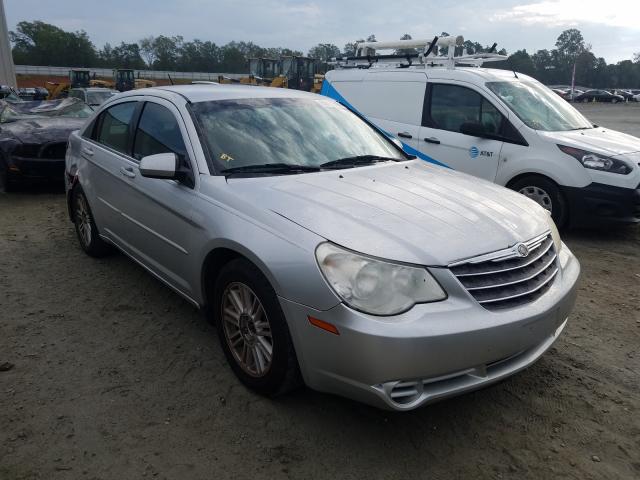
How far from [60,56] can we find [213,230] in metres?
110

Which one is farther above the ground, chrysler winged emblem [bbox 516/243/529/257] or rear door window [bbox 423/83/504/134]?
rear door window [bbox 423/83/504/134]

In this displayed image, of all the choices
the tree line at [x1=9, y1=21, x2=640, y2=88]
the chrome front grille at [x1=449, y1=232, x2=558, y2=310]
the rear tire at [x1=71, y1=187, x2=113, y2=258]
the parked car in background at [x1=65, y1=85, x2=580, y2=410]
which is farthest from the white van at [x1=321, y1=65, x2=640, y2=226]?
the tree line at [x1=9, y1=21, x2=640, y2=88]

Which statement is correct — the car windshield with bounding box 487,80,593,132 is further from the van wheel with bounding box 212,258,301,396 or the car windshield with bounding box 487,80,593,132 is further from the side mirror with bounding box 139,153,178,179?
the van wheel with bounding box 212,258,301,396

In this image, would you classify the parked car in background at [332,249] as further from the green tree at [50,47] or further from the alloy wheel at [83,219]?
the green tree at [50,47]

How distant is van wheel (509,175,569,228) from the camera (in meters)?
5.80

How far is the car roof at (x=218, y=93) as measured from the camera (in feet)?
11.9

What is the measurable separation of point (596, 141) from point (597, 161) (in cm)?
43

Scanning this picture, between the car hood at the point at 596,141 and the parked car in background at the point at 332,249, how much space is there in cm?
281

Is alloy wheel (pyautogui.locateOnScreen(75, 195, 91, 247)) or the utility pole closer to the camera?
alloy wheel (pyautogui.locateOnScreen(75, 195, 91, 247))

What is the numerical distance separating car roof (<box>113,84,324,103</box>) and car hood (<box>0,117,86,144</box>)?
457 centimetres

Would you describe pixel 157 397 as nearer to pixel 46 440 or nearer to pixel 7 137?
pixel 46 440

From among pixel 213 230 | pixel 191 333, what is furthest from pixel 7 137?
pixel 213 230

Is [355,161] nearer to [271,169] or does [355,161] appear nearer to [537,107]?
[271,169]

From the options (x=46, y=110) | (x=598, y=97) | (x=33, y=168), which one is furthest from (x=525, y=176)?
(x=598, y=97)
